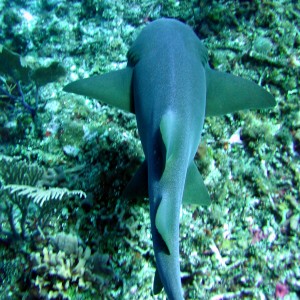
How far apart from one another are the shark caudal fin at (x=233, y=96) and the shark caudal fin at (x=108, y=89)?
809mm

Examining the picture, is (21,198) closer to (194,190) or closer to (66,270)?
(66,270)

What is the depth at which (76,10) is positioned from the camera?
17.9ft

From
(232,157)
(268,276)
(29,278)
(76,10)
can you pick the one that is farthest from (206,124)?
(76,10)

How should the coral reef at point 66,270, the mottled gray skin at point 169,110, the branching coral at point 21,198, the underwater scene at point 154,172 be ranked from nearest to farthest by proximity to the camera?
the mottled gray skin at point 169,110 < the underwater scene at point 154,172 < the coral reef at point 66,270 < the branching coral at point 21,198

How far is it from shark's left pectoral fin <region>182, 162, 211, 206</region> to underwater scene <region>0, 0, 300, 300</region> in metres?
0.01

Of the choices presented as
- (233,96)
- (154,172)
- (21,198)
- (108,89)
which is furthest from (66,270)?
(233,96)

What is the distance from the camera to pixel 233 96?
3.15 m

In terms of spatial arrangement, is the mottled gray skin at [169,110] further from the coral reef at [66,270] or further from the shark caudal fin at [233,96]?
the coral reef at [66,270]

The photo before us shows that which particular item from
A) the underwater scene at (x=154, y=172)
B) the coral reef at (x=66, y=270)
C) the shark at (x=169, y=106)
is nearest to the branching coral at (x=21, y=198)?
the underwater scene at (x=154, y=172)

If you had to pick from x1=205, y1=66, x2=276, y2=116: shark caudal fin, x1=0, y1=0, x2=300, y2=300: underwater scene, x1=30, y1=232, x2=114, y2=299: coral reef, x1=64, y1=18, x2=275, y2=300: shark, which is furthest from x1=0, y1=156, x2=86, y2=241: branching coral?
x1=205, y1=66, x2=276, y2=116: shark caudal fin

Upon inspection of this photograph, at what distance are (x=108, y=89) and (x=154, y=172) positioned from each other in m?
1.12

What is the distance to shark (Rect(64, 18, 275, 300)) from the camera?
2.16 m

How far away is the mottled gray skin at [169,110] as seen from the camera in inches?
84.8

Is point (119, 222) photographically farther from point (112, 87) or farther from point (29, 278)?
point (112, 87)
